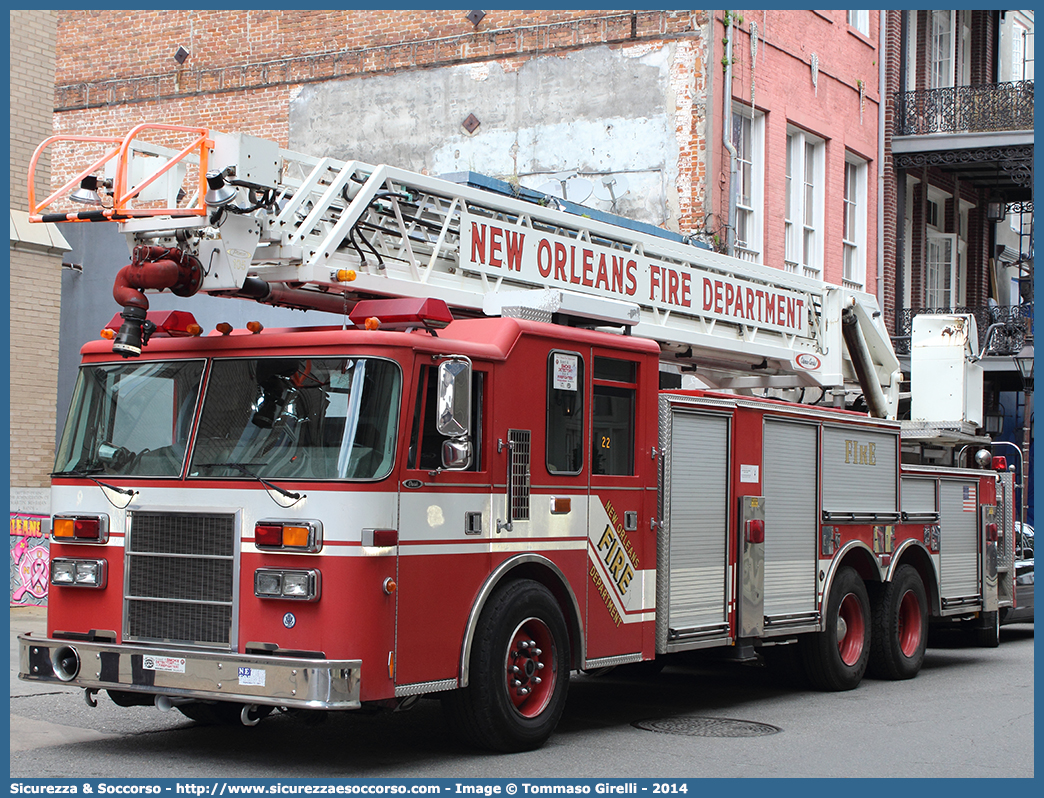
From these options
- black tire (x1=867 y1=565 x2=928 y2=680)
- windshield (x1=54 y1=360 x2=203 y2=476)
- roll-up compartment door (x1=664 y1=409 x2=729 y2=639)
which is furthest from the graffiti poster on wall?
black tire (x1=867 y1=565 x2=928 y2=680)

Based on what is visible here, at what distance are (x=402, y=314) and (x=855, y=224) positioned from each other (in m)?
17.3

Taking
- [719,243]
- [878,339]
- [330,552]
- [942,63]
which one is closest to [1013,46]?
[942,63]

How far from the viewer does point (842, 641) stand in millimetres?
11820

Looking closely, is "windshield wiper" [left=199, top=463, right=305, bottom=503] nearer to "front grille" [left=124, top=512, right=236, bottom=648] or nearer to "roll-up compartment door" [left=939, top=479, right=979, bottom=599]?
"front grille" [left=124, top=512, right=236, bottom=648]

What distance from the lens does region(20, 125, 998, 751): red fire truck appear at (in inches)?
291

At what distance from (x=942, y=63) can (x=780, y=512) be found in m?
18.5

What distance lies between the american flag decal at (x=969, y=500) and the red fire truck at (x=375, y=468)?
→ 13.9ft

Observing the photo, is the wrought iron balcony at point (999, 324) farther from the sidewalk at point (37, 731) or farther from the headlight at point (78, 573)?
the headlight at point (78, 573)

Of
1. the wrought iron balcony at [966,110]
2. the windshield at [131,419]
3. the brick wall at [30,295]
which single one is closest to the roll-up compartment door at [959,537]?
the windshield at [131,419]

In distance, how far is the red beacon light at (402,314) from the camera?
7.78 meters

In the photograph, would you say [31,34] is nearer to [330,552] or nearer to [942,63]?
[330,552]

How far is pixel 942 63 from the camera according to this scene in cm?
2655

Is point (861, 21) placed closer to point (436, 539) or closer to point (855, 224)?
point (855, 224)

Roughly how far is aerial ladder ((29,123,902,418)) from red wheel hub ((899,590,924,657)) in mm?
2458
